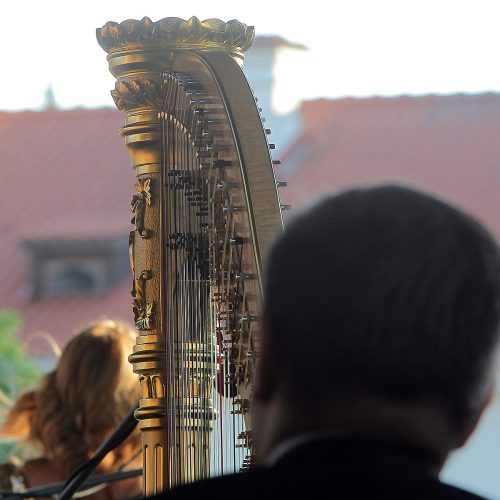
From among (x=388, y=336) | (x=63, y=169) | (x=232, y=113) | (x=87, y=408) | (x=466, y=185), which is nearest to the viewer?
(x=388, y=336)

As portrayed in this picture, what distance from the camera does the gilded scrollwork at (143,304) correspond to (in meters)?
2.24

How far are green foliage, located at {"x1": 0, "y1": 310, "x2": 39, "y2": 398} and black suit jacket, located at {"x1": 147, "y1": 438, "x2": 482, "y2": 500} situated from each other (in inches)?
260

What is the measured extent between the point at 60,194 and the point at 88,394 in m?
12.8


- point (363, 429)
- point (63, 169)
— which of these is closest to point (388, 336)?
point (363, 429)

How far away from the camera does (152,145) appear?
2.24 m

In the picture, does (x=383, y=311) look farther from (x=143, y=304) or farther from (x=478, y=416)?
(x=143, y=304)

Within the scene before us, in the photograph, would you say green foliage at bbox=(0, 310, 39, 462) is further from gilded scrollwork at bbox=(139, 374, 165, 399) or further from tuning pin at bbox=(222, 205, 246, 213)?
tuning pin at bbox=(222, 205, 246, 213)

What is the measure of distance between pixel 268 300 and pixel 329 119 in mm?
15693

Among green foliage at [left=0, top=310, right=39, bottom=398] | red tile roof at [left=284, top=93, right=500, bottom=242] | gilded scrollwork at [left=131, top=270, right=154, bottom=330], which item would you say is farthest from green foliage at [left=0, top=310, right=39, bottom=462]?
red tile roof at [left=284, top=93, right=500, bottom=242]

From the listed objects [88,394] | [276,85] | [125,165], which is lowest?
[88,394]

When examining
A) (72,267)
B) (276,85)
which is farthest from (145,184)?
(276,85)

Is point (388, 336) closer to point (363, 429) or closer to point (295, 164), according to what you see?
point (363, 429)

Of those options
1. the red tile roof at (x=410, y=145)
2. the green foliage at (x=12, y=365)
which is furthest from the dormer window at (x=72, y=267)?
the green foliage at (x=12, y=365)

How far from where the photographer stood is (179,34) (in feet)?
7.06
